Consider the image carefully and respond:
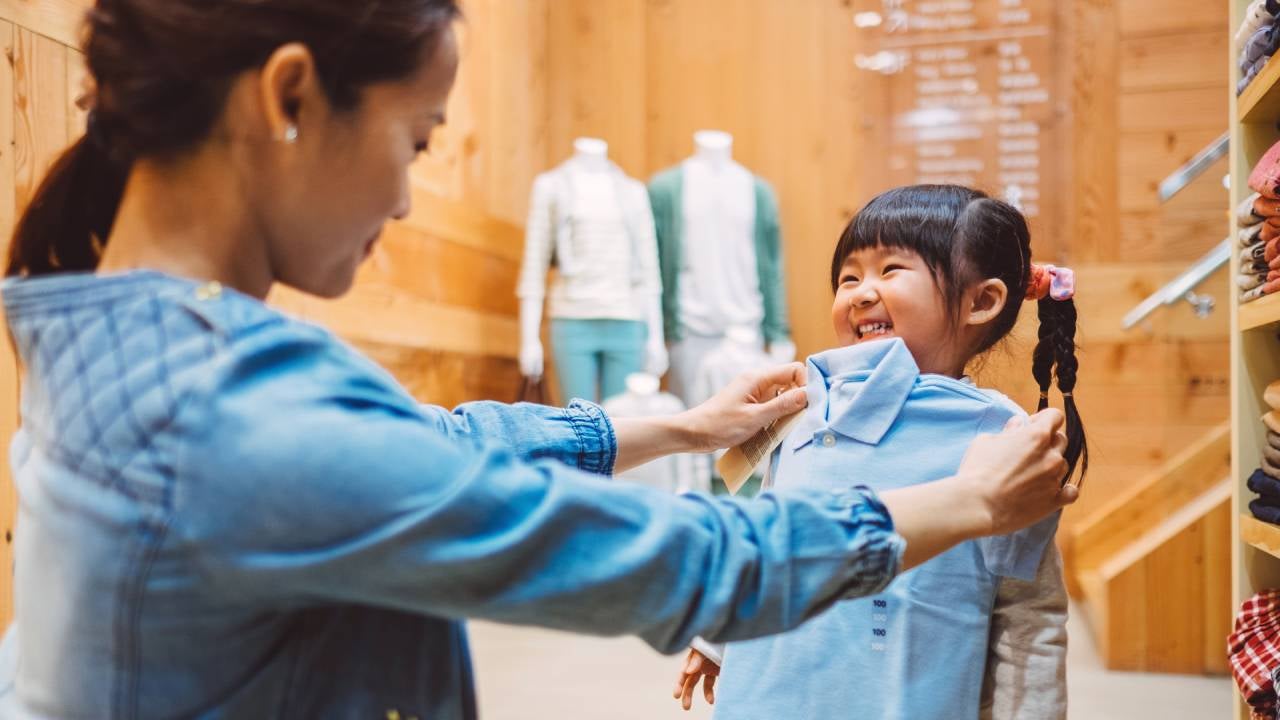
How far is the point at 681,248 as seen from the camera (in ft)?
16.0

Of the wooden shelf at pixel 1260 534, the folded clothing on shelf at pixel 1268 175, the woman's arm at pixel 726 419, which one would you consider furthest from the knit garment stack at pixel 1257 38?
the woman's arm at pixel 726 419

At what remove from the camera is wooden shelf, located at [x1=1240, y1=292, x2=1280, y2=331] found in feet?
5.60

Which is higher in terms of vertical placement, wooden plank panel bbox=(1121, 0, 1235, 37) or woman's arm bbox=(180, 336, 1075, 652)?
wooden plank panel bbox=(1121, 0, 1235, 37)

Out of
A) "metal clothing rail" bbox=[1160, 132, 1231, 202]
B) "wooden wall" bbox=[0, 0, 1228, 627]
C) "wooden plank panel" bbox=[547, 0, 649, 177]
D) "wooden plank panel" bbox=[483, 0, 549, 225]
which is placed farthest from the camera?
"wooden plank panel" bbox=[547, 0, 649, 177]

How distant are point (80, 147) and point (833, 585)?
675 millimetres

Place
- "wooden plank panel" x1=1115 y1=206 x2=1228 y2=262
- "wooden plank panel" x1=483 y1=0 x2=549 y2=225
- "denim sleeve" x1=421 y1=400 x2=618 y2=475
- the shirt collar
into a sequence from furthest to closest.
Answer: "wooden plank panel" x1=483 y1=0 x2=549 y2=225 < "wooden plank panel" x1=1115 y1=206 x2=1228 y2=262 < the shirt collar < "denim sleeve" x1=421 y1=400 x2=618 y2=475

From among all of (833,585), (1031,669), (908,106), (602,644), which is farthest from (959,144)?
(833,585)

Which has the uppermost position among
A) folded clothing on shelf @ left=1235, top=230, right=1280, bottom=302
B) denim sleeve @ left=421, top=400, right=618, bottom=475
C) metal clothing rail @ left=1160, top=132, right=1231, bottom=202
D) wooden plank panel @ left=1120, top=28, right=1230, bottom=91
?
wooden plank panel @ left=1120, top=28, right=1230, bottom=91

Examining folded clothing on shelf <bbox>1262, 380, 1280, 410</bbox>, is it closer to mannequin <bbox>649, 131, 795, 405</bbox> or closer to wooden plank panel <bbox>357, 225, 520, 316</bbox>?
wooden plank panel <bbox>357, 225, 520, 316</bbox>

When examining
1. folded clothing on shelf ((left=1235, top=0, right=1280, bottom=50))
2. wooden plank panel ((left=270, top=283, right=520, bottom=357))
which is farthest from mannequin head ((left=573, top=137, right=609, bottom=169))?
folded clothing on shelf ((left=1235, top=0, right=1280, bottom=50))

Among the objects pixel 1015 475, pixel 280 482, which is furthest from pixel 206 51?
pixel 1015 475

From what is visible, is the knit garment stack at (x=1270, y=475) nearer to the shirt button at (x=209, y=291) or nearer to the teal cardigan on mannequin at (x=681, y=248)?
the shirt button at (x=209, y=291)

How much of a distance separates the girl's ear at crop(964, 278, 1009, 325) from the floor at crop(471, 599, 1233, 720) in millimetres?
1655

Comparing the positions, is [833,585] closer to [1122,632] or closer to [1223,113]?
[1122,632]
